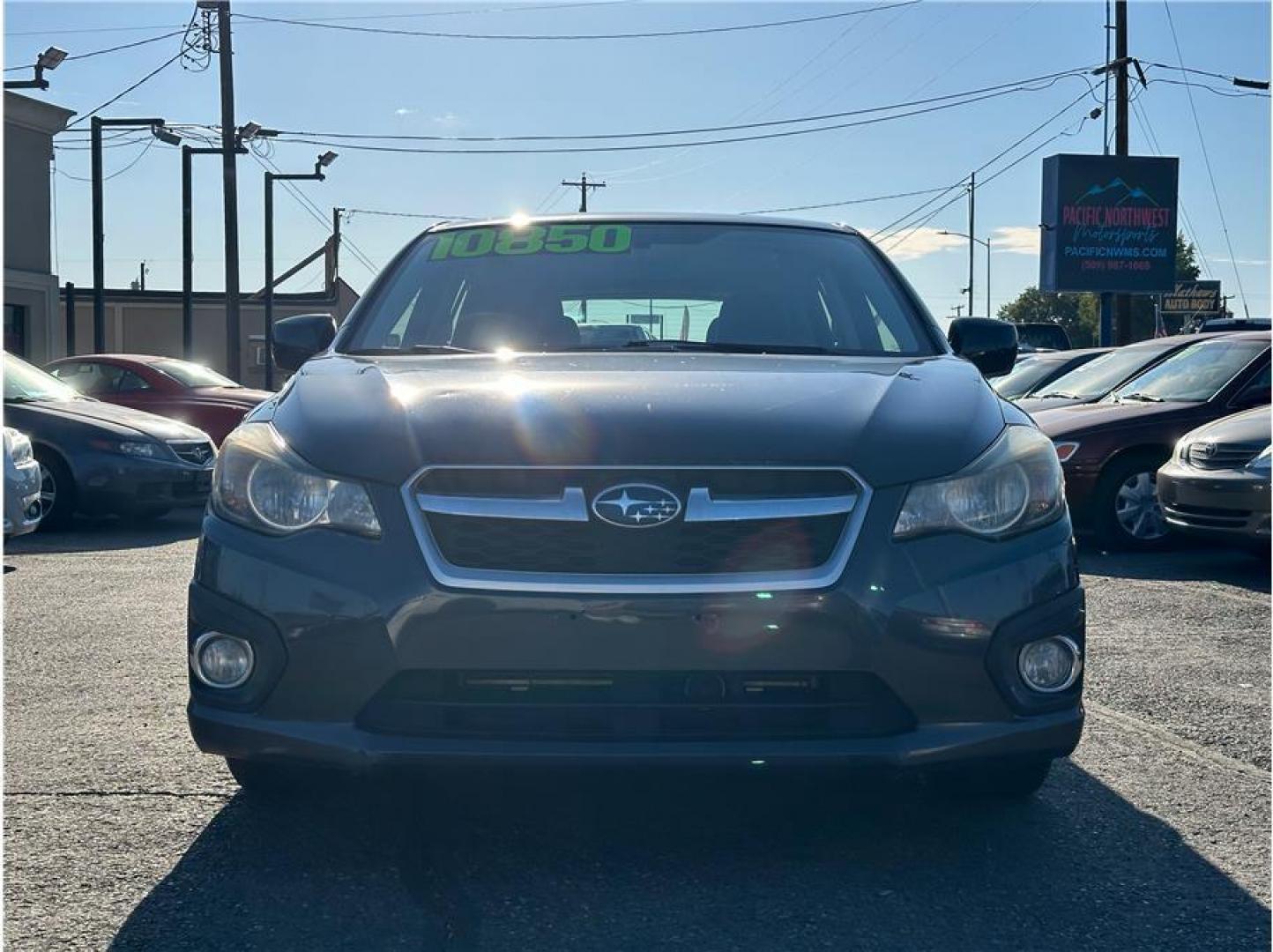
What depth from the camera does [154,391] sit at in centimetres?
1412

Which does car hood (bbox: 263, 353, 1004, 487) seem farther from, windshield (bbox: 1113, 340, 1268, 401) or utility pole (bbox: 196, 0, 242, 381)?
utility pole (bbox: 196, 0, 242, 381)

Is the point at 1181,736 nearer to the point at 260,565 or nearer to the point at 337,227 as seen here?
the point at 260,565

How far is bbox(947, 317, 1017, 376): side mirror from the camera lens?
190 inches

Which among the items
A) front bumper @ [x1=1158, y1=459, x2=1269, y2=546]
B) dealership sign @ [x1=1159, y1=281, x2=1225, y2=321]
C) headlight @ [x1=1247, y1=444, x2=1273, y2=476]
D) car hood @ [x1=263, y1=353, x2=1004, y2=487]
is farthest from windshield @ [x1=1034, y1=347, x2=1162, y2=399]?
dealership sign @ [x1=1159, y1=281, x2=1225, y2=321]

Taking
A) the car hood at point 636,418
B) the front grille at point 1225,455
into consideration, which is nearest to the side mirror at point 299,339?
the car hood at point 636,418

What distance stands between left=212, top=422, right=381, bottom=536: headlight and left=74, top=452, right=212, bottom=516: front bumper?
25.9 feet

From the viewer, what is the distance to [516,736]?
3.08m

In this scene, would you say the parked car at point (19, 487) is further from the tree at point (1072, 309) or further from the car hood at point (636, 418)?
the tree at point (1072, 309)

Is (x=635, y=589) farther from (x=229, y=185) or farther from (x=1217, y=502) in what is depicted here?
(x=229, y=185)

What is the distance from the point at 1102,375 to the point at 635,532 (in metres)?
9.30

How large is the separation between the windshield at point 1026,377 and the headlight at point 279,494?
11.7 metres

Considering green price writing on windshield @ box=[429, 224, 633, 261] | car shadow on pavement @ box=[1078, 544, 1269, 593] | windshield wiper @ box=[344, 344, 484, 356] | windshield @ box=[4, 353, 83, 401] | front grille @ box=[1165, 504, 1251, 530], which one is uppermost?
green price writing on windshield @ box=[429, 224, 633, 261]

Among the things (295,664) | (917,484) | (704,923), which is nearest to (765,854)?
(704,923)

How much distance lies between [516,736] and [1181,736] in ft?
8.12
